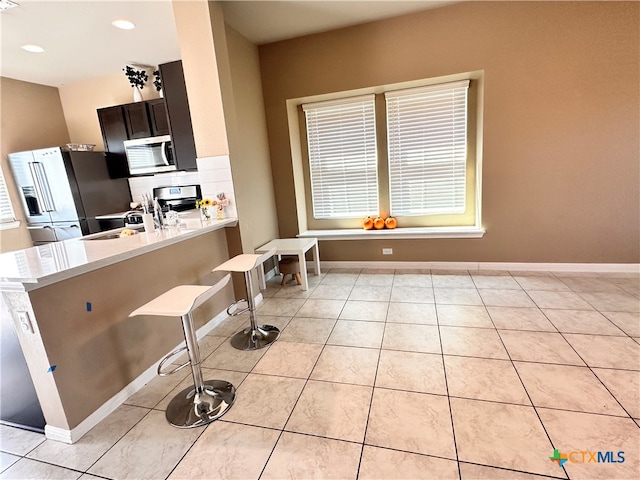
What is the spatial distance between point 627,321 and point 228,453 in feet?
9.82

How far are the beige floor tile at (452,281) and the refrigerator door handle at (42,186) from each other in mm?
4978

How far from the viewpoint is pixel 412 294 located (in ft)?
10.2

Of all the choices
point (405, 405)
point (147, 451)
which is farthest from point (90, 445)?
point (405, 405)

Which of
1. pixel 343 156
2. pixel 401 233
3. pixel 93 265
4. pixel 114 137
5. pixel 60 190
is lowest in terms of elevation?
pixel 401 233

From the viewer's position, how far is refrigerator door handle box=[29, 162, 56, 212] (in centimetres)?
382

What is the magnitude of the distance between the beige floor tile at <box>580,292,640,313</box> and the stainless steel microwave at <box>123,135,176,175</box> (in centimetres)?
474

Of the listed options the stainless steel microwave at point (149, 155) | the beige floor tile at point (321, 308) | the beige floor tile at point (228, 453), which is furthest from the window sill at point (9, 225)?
the beige floor tile at point (228, 453)

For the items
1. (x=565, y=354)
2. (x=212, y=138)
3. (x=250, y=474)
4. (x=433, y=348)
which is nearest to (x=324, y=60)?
(x=212, y=138)

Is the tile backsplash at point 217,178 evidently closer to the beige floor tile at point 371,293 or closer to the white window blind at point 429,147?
the beige floor tile at point 371,293

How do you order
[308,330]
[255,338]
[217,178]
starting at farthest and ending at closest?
1. [217,178]
2. [308,330]
3. [255,338]

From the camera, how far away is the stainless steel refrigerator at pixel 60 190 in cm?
379

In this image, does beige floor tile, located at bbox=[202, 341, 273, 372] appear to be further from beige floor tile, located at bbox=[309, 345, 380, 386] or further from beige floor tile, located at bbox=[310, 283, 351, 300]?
beige floor tile, located at bbox=[310, 283, 351, 300]

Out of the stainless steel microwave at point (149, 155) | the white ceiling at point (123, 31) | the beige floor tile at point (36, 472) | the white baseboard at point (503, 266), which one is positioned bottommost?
the beige floor tile at point (36, 472)

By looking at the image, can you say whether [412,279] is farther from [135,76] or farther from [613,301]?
[135,76]
